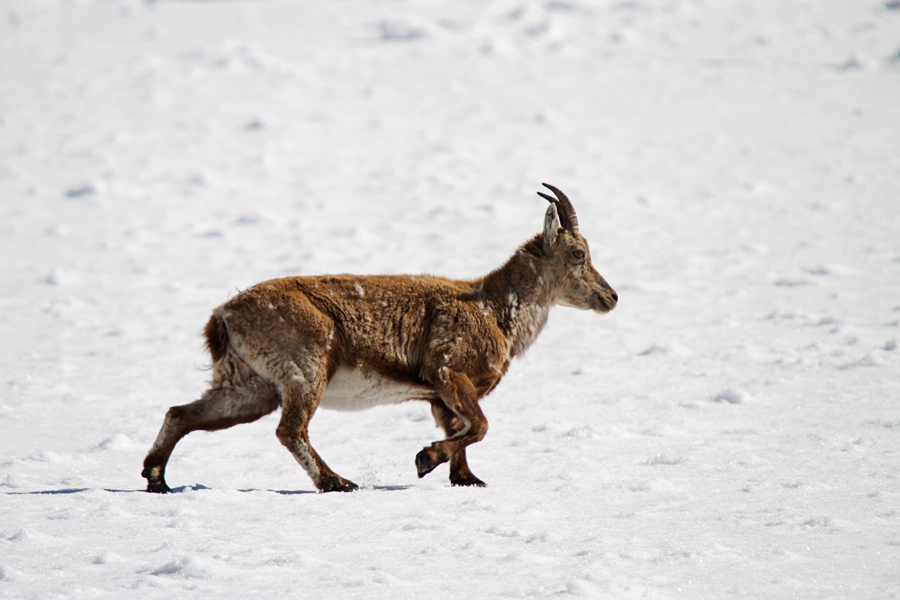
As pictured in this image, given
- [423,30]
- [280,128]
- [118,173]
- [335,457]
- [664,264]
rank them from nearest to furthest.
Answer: [335,457] < [664,264] < [118,173] < [280,128] < [423,30]

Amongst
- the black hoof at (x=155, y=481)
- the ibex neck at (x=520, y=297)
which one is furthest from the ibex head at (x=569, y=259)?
the black hoof at (x=155, y=481)

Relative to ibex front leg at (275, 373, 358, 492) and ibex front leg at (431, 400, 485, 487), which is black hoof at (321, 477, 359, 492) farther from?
ibex front leg at (431, 400, 485, 487)

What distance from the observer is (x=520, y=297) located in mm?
7535

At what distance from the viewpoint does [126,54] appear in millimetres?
23438

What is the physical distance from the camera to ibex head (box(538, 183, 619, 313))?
25.4ft

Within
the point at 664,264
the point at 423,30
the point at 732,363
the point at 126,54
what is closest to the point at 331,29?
the point at 423,30

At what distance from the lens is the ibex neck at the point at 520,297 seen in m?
7.42

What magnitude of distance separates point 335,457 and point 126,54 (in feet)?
62.7

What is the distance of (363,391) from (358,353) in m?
0.32

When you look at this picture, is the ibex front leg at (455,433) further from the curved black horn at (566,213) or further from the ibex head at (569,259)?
the curved black horn at (566,213)

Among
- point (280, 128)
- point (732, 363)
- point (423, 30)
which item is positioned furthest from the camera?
point (423, 30)

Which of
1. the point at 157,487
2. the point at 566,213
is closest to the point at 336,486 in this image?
the point at 157,487

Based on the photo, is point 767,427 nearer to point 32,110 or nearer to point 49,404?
point 49,404

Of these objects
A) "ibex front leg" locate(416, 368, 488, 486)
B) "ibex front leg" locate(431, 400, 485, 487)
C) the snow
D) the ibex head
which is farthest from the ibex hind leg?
the ibex head
